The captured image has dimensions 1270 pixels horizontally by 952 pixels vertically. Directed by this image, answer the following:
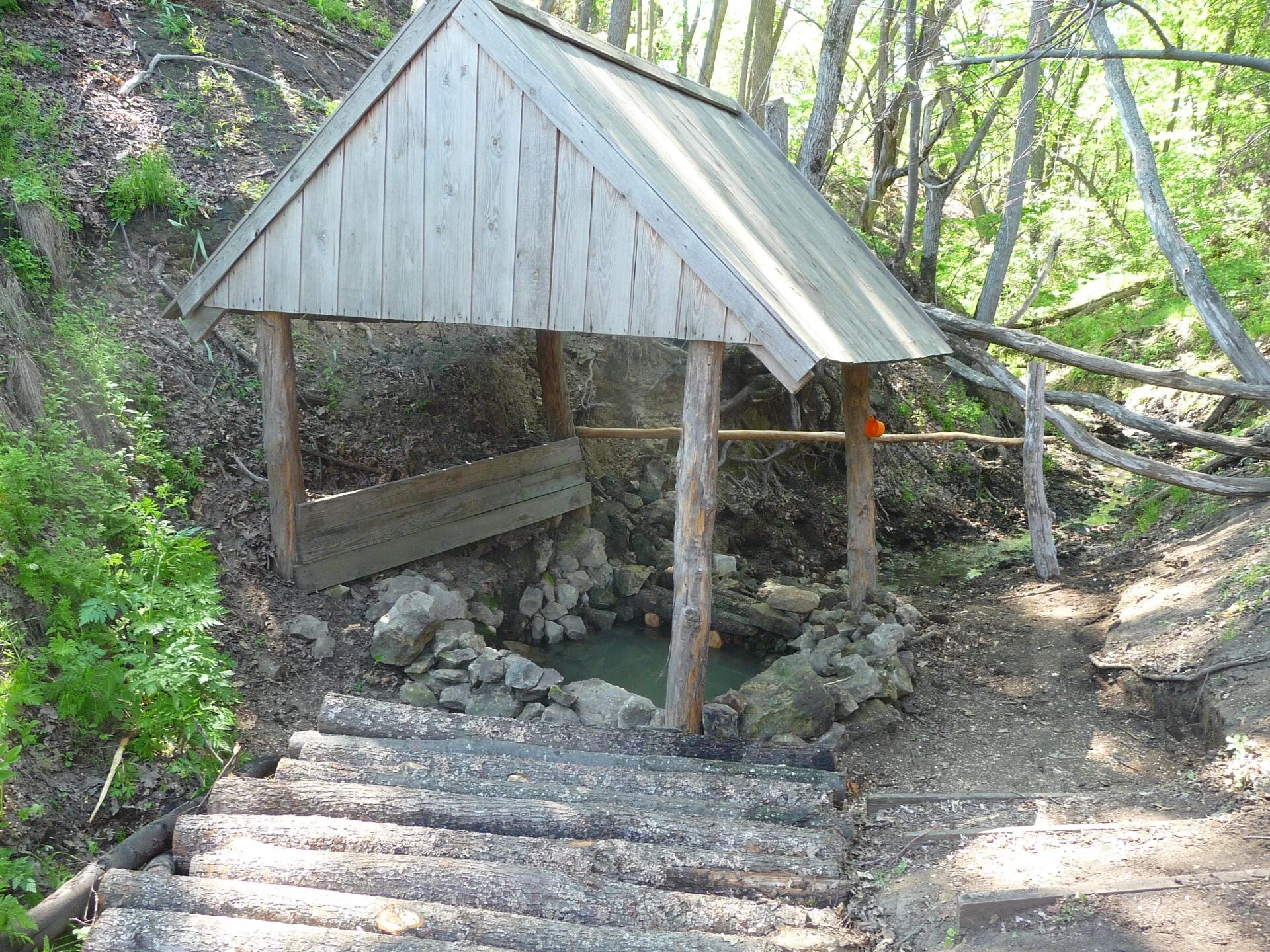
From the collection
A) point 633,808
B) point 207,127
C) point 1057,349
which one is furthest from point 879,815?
point 207,127

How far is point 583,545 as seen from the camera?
9.37 metres

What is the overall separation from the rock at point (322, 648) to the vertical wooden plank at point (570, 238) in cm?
283

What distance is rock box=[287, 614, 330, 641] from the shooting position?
6363mm

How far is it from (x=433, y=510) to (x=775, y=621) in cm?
328

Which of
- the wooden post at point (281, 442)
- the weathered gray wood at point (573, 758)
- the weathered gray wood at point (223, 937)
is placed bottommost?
the weathered gray wood at point (223, 937)

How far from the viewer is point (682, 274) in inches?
191

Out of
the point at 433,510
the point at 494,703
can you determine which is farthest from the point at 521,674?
the point at 433,510

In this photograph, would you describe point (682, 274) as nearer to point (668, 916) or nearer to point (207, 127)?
point (668, 916)

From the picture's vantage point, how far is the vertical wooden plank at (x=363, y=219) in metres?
5.79

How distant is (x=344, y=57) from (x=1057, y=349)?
10.0 meters

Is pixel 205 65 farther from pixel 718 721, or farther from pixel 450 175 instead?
pixel 718 721

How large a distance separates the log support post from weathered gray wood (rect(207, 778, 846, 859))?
5740 mm

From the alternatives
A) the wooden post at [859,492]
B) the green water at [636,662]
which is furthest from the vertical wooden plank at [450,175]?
the wooden post at [859,492]

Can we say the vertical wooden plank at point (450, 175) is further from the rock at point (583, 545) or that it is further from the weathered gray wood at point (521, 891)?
the rock at point (583, 545)
